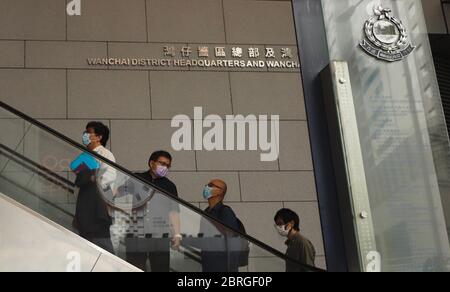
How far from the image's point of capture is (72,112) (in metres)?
9.35

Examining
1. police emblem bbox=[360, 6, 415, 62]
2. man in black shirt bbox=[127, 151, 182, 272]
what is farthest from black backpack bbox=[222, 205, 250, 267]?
police emblem bbox=[360, 6, 415, 62]

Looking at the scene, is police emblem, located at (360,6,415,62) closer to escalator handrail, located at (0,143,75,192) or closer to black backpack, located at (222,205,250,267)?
black backpack, located at (222,205,250,267)

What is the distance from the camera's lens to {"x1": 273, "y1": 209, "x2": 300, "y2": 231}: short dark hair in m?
9.27

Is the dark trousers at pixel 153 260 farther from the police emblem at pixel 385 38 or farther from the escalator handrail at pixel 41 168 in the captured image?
the police emblem at pixel 385 38

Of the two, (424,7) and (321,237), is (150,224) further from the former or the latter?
(424,7)

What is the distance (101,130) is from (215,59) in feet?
6.47

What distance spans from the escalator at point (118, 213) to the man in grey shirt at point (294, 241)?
53cm

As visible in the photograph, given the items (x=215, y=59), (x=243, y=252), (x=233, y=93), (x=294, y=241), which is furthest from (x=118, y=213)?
(x=215, y=59)

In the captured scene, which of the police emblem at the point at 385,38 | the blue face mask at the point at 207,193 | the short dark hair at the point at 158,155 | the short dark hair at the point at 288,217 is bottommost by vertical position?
the short dark hair at the point at 288,217

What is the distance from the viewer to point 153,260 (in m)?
6.59

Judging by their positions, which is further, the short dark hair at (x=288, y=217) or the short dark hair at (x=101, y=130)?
the short dark hair at (x=288, y=217)

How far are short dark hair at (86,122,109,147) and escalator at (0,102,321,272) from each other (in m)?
1.50

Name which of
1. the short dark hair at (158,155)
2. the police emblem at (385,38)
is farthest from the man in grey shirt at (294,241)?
the police emblem at (385,38)

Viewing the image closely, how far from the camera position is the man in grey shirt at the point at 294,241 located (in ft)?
24.4
